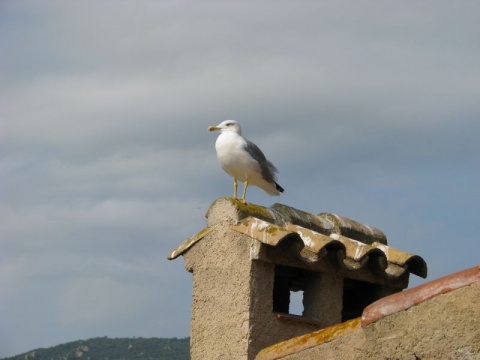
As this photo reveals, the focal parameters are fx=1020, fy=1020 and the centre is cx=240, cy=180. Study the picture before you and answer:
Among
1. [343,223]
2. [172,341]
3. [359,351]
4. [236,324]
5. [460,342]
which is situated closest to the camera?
[460,342]

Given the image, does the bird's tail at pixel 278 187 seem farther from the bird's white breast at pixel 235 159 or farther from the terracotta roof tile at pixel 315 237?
the terracotta roof tile at pixel 315 237

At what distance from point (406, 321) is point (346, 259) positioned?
3.70 m

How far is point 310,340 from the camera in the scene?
23.6 ft

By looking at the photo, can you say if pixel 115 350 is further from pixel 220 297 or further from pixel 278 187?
pixel 220 297

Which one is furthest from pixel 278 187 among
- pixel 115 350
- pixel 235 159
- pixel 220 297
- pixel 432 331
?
pixel 115 350

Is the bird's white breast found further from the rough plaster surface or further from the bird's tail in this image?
the rough plaster surface

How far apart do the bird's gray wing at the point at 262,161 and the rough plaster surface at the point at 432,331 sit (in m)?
5.37

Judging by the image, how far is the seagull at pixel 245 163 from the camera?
454 inches

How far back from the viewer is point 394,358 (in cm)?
608

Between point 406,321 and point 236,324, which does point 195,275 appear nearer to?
point 236,324

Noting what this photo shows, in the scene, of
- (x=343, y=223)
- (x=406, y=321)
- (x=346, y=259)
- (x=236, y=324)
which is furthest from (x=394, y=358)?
(x=343, y=223)

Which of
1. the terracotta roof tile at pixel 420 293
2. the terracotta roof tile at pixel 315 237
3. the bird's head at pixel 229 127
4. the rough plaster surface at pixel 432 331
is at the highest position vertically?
the bird's head at pixel 229 127

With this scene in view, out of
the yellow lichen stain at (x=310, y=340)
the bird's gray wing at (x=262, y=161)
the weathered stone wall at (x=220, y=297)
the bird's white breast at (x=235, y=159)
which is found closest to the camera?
the yellow lichen stain at (x=310, y=340)

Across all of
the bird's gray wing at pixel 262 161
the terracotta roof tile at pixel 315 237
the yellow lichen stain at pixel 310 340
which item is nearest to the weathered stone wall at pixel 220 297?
the terracotta roof tile at pixel 315 237
